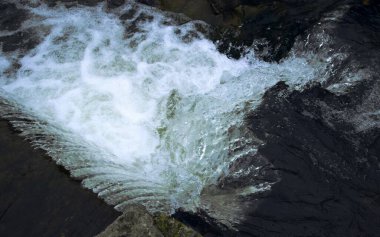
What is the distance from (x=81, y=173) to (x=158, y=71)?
2428 mm

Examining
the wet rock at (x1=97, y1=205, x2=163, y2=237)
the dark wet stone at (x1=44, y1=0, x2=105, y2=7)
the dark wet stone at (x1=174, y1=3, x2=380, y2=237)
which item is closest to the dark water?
the dark wet stone at (x1=174, y1=3, x2=380, y2=237)

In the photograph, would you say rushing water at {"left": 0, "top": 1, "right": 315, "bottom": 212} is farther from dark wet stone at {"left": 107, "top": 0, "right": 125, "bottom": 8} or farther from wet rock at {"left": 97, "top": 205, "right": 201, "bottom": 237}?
wet rock at {"left": 97, "top": 205, "right": 201, "bottom": 237}

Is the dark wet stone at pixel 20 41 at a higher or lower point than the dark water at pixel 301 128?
lower

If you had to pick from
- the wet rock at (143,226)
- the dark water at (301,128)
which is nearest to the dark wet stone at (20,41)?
the dark water at (301,128)

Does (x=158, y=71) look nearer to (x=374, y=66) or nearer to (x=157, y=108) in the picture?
(x=157, y=108)

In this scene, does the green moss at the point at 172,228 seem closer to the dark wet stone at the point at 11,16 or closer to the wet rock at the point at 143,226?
the wet rock at the point at 143,226

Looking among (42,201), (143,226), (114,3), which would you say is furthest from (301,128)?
(114,3)

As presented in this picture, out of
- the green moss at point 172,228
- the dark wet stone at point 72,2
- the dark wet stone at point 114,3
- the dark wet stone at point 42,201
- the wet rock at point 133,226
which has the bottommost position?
the dark wet stone at point 42,201

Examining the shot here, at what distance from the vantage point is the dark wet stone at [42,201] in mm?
4641

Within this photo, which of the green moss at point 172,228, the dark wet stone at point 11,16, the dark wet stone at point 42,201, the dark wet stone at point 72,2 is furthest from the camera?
the dark wet stone at point 72,2

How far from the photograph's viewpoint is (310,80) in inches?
263

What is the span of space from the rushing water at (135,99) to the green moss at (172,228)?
1.76ft

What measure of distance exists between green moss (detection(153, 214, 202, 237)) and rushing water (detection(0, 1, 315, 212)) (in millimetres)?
537

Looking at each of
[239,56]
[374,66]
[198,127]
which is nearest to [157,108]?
[198,127]
